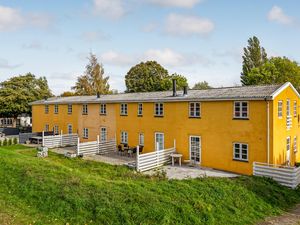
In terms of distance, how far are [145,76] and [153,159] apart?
44.2 metres

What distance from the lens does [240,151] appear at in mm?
18406

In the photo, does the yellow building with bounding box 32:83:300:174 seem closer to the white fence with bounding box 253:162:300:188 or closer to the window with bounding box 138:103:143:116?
the window with bounding box 138:103:143:116

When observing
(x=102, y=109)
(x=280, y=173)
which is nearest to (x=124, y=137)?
(x=102, y=109)

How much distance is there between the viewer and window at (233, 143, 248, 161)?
18163 mm

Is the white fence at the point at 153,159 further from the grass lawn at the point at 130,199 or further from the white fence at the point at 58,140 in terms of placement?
the white fence at the point at 58,140

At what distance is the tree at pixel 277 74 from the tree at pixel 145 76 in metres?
22.4

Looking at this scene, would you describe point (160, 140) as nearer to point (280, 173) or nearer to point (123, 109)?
point (123, 109)

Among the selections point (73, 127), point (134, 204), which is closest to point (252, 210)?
point (134, 204)

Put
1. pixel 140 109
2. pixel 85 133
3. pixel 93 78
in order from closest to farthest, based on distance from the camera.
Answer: pixel 140 109 < pixel 85 133 < pixel 93 78

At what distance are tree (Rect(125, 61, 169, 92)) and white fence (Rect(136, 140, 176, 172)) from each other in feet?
129

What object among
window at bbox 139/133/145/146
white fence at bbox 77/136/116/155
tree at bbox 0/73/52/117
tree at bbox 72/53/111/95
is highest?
tree at bbox 72/53/111/95

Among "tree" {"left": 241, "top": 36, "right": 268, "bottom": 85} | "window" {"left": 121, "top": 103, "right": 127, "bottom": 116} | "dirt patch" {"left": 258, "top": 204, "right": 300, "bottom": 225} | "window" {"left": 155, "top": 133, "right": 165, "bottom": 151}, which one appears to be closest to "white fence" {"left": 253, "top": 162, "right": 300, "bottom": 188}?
"dirt patch" {"left": 258, "top": 204, "right": 300, "bottom": 225}

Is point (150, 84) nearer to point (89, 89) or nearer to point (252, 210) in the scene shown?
point (89, 89)

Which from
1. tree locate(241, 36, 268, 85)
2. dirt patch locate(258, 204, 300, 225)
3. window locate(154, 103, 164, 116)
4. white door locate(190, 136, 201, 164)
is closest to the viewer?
dirt patch locate(258, 204, 300, 225)
